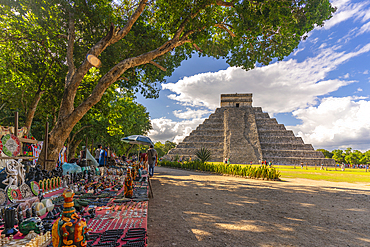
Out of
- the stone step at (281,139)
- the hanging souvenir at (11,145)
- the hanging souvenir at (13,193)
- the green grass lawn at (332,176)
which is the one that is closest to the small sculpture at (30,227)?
the hanging souvenir at (13,193)

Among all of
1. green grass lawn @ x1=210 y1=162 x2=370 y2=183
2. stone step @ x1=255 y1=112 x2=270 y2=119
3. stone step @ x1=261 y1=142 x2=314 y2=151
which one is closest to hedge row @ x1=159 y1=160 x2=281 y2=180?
green grass lawn @ x1=210 y1=162 x2=370 y2=183

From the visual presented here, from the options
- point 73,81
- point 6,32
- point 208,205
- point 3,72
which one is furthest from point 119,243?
point 3,72

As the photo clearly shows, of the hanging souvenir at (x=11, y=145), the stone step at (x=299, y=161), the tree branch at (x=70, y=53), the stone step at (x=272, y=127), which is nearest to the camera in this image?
the hanging souvenir at (x=11, y=145)

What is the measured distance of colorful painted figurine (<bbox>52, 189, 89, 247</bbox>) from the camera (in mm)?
1537

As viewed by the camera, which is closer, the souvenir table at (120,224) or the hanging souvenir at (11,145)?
the souvenir table at (120,224)

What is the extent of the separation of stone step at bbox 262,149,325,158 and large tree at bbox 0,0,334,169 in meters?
37.6

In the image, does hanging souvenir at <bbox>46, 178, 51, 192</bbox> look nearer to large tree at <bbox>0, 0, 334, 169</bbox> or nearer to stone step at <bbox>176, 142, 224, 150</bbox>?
large tree at <bbox>0, 0, 334, 169</bbox>

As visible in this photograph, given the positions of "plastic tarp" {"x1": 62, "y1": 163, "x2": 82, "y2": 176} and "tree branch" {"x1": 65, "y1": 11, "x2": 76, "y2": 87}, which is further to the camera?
"tree branch" {"x1": 65, "y1": 11, "x2": 76, "y2": 87}

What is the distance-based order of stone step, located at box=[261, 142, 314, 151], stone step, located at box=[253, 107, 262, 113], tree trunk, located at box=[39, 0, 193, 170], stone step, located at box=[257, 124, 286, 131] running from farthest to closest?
stone step, located at box=[253, 107, 262, 113] → stone step, located at box=[257, 124, 286, 131] → stone step, located at box=[261, 142, 314, 151] → tree trunk, located at box=[39, 0, 193, 170]

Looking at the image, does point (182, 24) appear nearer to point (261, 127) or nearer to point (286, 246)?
point (286, 246)

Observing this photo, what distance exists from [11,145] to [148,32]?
328 inches

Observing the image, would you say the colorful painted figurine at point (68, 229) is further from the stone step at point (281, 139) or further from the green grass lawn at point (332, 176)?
the stone step at point (281, 139)

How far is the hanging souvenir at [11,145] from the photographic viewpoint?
3.15 meters

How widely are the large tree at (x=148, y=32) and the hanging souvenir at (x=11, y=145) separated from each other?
3042mm
